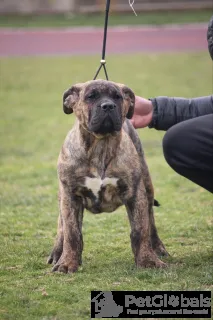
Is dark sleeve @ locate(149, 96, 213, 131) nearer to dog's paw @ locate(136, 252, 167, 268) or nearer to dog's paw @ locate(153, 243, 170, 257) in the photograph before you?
dog's paw @ locate(153, 243, 170, 257)

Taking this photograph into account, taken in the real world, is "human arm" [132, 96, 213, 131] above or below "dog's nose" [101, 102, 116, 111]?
below

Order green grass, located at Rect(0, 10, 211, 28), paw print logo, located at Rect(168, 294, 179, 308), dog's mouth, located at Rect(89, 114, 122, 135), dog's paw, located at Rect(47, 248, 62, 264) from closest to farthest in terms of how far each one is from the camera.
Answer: paw print logo, located at Rect(168, 294, 179, 308) < dog's mouth, located at Rect(89, 114, 122, 135) < dog's paw, located at Rect(47, 248, 62, 264) < green grass, located at Rect(0, 10, 211, 28)

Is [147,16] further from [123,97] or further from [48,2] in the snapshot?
[123,97]

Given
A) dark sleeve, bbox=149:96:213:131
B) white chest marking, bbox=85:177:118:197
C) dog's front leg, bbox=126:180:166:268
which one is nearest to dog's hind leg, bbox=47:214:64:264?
white chest marking, bbox=85:177:118:197

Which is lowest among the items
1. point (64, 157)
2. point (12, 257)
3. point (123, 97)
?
point (12, 257)

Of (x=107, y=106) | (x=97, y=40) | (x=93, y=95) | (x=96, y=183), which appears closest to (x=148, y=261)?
(x=96, y=183)

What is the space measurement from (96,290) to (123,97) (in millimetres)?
1475

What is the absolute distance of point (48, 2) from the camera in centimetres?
3606

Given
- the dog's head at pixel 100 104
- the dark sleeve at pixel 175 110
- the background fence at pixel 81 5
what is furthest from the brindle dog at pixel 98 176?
the background fence at pixel 81 5

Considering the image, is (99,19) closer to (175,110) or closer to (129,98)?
(175,110)

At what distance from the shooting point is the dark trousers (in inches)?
197

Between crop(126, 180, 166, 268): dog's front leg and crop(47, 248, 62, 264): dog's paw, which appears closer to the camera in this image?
crop(126, 180, 166, 268): dog's front leg

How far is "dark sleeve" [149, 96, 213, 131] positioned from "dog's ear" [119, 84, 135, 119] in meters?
0.25

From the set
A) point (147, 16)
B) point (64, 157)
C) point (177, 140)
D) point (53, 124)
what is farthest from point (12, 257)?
point (147, 16)
